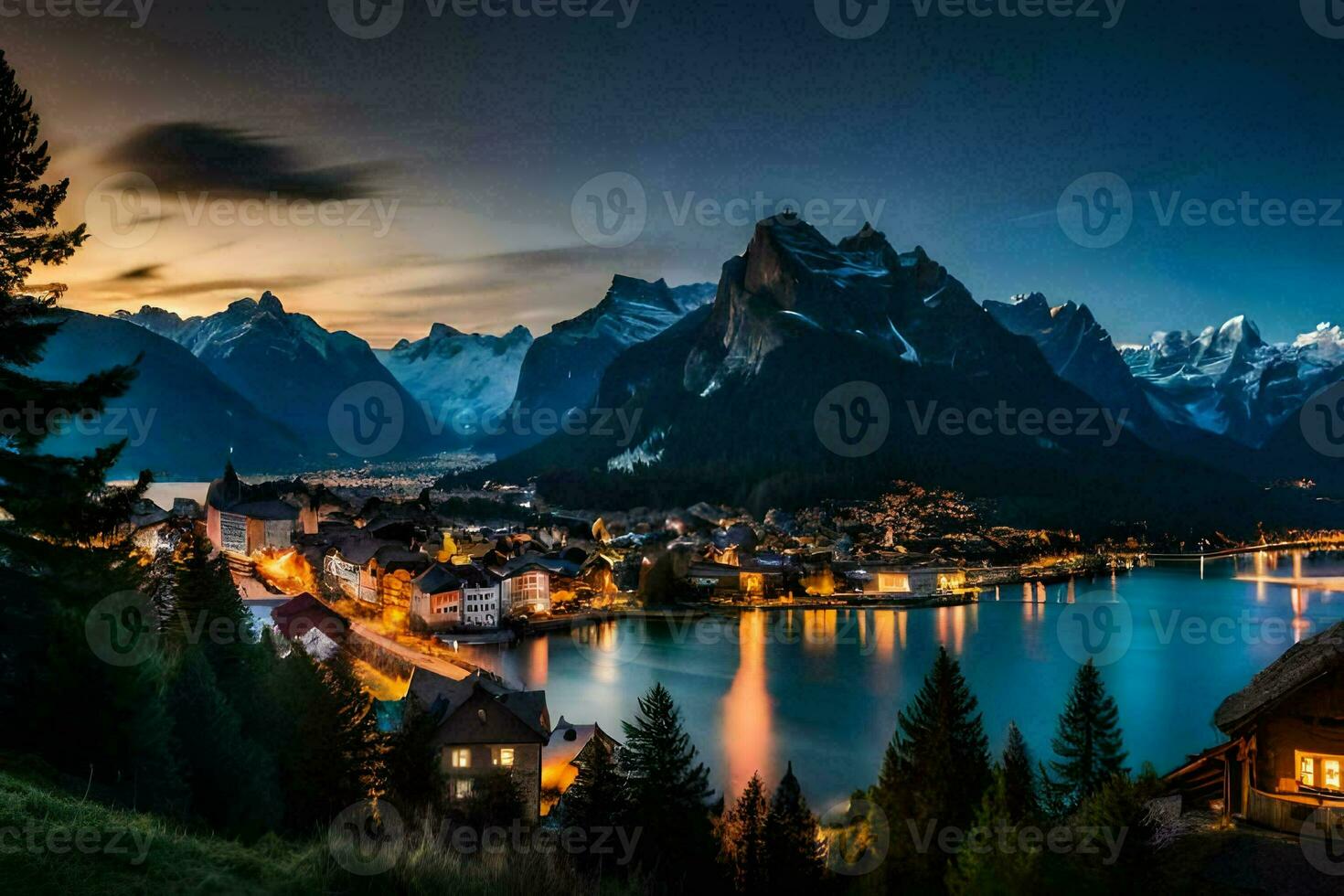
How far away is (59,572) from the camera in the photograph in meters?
6.70

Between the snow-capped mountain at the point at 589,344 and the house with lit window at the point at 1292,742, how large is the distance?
135 m

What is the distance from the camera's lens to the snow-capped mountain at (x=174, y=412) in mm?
83688

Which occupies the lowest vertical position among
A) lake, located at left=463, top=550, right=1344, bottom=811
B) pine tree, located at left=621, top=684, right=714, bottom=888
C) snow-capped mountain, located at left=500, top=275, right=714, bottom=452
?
lake, located at left=463, top=550, right=1344, bottom=811

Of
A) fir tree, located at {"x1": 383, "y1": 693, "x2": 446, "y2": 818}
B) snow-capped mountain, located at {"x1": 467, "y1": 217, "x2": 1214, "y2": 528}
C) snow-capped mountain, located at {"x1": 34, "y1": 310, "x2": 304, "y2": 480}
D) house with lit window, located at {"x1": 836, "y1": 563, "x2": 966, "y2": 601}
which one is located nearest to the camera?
fir tree, located at {"x1": 383, "y1": 693, "x2": 446, "y2": 818}

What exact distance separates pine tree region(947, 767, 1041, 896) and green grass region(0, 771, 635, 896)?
3.76 meters

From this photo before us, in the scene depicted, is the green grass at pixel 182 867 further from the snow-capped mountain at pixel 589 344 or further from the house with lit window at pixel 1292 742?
the snow-capped mountain at pixel 589 344

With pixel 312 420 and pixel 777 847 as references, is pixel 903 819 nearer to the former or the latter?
pixel 777 847

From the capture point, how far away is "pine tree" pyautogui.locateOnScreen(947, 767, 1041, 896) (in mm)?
6215

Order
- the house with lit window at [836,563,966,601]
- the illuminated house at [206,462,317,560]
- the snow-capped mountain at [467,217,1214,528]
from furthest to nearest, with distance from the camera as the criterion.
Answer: the snow-capped mountain at [467,217,1214,528] → the house with lit window at [836,563,966,601] → the illuminated house at [206,462,317,560]

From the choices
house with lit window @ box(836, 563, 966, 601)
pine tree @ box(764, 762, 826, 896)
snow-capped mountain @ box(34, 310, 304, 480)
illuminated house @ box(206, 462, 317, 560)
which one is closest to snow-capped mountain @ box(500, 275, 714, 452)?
snow-capped mountain @ box(34, 310, 304, 480)

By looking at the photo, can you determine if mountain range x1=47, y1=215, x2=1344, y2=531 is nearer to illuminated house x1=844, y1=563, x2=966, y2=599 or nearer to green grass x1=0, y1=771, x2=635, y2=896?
illuminated house x1=844, y1=563, x2=966, y2=599

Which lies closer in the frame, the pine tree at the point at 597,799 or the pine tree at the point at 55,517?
the pine tree at the point at 55,517

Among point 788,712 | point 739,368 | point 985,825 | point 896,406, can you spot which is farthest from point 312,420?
point 985,825

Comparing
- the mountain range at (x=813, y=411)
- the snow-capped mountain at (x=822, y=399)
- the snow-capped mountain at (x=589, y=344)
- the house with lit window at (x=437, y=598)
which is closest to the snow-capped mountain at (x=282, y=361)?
the snow-capped mountain at (x=589, y=344)
